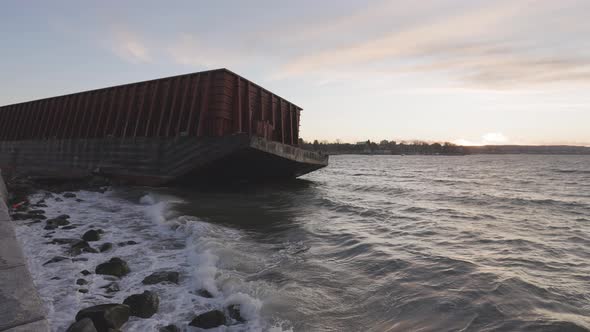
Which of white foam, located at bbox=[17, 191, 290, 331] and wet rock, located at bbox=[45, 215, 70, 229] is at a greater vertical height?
wet rock, located at bbox=[45, 215, 70, 229]

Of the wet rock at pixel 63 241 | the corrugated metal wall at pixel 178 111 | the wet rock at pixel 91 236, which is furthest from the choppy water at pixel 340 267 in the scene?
the corrugated metal wall at pixel 178 111

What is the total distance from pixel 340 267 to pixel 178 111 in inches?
547

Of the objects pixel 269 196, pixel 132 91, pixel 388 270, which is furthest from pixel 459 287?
pixel 132 91

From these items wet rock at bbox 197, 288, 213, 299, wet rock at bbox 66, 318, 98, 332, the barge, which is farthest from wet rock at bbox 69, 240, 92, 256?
the barge

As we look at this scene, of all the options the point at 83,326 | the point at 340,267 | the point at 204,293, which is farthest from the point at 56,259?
the point at 340,267

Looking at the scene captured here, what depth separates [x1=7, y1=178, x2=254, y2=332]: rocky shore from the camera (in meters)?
3.93

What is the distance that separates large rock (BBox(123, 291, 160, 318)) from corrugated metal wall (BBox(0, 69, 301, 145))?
38.5 ft

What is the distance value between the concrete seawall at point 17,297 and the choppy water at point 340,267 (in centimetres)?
84

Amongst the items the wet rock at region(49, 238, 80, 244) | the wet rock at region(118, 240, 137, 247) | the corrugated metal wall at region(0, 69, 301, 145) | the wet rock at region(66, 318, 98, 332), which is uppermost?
the corrugated metal wall at region(0, 69, 301, 145)

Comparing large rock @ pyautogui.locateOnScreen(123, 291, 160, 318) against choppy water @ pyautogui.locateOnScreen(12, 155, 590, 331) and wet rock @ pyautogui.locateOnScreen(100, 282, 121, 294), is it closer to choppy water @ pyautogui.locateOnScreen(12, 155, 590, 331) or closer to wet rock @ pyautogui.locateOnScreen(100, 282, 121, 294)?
choppy water @ pyautogui.locateOnScreen(12, 155, 590, 331)

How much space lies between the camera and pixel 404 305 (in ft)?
16.2

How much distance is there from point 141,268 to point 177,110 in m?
12.9

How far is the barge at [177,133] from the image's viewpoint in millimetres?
15766

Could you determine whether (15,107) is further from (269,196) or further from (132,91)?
(269,196)
